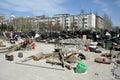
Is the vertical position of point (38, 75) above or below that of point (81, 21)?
below

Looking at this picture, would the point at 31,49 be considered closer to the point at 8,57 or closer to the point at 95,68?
the point at 8,57

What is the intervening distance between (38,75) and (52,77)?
79cm

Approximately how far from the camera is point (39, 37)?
2631cm

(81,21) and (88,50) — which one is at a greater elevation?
(81,21)

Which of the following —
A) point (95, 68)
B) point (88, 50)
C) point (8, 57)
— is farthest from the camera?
point (88, 50)

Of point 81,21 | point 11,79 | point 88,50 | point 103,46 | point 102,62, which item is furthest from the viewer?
point 81,21

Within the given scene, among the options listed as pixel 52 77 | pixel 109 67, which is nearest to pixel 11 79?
pixel 52 77

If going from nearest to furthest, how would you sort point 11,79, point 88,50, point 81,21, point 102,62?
point 11,79 → point 102,62 → point 88,50 → point 81,21

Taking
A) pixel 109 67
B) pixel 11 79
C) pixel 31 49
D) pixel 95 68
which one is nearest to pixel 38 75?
pixel 11 79

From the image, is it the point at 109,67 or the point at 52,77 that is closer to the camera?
the point at 52,77

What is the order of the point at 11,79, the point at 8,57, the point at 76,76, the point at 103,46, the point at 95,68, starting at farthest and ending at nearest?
1. the point at 103,46
2. the point at 8,57
3. the point at 95,68
4. the point at 76,76
5. the point at 11,79

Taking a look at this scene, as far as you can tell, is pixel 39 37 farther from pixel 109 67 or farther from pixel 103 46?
pixel 109 67

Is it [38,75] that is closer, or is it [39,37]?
[38,75]

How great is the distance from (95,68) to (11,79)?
4.97 metres
